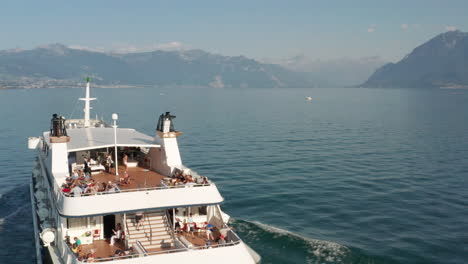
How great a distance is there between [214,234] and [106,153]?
1283 cm

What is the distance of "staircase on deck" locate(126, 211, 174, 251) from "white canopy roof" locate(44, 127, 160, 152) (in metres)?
6.66

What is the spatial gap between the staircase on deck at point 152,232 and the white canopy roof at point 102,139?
21.9 feet

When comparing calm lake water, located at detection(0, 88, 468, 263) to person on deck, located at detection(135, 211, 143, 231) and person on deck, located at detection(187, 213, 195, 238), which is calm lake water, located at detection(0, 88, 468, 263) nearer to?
person on deck, located at detection(187, 213, 195, 238)

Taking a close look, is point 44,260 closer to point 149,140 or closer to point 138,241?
point 138,241

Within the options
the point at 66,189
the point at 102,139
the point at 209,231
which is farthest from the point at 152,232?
A: the point at 102,139

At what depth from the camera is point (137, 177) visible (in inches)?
1097

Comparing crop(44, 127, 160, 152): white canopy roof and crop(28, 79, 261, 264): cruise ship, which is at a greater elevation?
crop(44, 127, 160, 152): white canopy roof

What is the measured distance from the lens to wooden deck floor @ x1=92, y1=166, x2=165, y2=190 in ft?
84.6

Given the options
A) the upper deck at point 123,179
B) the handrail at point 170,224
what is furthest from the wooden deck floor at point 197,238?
the upper deck at point 123,179

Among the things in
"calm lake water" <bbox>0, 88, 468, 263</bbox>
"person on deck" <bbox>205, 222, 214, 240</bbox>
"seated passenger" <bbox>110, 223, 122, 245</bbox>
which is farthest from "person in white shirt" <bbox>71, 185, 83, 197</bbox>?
"calm lake water" <bbox>0, 88, 468, 263</bbox>

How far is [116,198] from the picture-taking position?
2091cm

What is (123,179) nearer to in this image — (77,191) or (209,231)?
(77,191)

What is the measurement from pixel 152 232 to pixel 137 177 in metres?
6.61

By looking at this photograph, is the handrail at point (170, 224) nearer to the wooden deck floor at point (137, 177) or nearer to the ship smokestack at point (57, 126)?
the wooden deck floor at point (137, 177)
